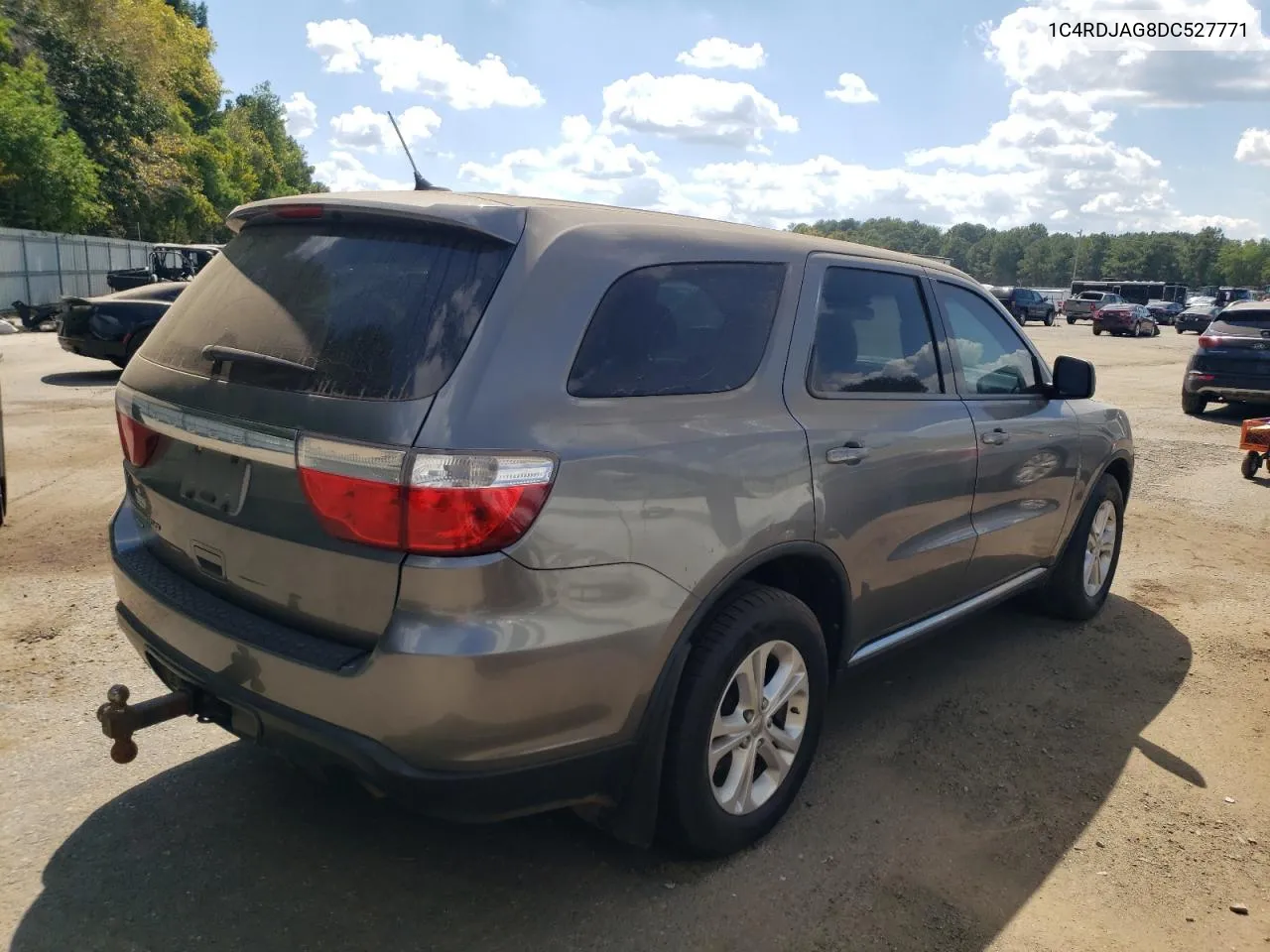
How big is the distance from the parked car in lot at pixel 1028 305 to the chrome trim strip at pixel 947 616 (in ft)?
140

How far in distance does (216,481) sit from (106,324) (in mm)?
11663

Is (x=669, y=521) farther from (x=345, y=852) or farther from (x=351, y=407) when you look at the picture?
(x=345, y=852)

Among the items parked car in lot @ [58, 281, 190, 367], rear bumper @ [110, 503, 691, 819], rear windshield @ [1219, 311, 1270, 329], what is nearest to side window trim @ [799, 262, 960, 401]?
rear bumper @ [110, 503, 691, 819]

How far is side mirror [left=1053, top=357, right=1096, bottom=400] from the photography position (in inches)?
181

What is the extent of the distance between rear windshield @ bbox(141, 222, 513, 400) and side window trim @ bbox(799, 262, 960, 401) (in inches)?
46.3

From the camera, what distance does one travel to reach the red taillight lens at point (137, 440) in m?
2.98

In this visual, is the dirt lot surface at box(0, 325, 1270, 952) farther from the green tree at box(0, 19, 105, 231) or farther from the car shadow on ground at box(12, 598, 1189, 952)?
the green tree at box(0, 19, 105, 231)

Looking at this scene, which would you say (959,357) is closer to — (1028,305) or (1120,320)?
(1120,320)

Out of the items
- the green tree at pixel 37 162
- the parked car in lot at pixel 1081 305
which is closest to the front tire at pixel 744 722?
the green tree at pixel 37 162

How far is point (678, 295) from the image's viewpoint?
2.88m

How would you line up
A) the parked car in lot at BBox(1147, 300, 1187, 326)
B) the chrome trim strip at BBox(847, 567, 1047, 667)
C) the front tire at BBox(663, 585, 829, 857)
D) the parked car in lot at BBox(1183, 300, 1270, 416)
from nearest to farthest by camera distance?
1. the front tire at BBox(663, 585, 829, 857)
2. the chrome trim strip at BBox(847, 567, 1047, 667)
3. the parked car in lot at BBox(1183, 300, 1270, 416)
4. the parked car in lot at BBox(1147, 300, 1187, 326)

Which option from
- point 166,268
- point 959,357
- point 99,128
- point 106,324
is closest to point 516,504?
point 959,357

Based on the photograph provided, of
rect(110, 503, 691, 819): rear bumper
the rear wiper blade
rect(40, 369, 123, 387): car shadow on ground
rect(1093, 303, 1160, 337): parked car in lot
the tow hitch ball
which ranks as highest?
the rear wiper blade

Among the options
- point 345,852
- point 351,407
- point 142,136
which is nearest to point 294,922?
point 345,852
